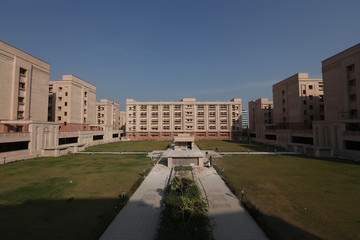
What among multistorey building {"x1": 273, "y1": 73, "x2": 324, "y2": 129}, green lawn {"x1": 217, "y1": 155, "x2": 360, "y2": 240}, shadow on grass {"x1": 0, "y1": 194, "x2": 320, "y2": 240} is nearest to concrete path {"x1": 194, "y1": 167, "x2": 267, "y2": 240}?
shadow on grass {"x1": 0, "y1": 194, "x2": 320, "y2": 240}

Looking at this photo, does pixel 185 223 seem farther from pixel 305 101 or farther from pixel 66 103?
pixel 66 103

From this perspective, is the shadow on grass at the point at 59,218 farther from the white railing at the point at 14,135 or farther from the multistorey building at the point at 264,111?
the multistorey building at the point at 264,111

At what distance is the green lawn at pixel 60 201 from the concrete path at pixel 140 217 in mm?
676

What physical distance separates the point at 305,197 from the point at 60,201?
2350 centimetres

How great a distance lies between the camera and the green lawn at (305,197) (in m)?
12.1

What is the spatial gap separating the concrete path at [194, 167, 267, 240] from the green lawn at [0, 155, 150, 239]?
7845mm

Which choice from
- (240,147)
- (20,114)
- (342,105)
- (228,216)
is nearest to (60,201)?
(228,216)

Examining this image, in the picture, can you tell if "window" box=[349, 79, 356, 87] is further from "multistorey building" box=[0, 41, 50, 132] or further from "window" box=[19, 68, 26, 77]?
"window" box=[19, 68, 26, 77]

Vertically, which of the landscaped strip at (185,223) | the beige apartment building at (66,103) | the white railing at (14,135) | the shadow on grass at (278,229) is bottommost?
the shadow on grass at (278,229)

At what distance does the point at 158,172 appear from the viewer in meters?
27.3

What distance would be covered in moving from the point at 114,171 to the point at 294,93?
61917 mm

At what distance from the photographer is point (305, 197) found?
17562 mm

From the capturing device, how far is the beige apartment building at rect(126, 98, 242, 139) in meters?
95.8

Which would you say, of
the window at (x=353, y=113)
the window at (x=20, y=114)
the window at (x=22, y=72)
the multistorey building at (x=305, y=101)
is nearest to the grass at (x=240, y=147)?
the multistorey building at (x=305, y=101)
